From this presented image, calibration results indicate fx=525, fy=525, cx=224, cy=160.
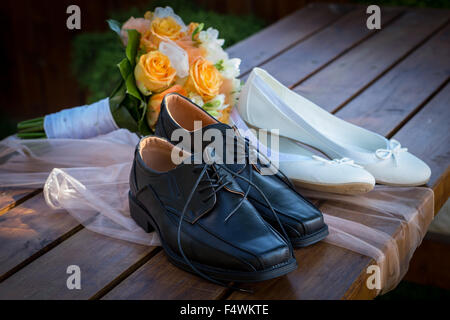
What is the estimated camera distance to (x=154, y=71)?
1.29 metres

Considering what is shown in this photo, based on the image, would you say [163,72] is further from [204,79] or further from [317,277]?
[317,277]

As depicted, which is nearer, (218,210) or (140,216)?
(218,210)

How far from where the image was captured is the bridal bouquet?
1301 mm

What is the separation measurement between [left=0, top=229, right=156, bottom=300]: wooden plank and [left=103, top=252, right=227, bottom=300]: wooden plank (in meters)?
0.03

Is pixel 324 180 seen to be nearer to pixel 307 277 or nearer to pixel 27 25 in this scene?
pixel 307 277

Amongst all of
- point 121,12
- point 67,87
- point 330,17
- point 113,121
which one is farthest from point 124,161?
point 67,87

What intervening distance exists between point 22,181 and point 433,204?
0.99 m

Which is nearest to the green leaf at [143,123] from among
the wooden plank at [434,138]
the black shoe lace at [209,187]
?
the black shoe lace at [209,187]

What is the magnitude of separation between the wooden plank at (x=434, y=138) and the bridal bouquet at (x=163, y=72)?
489 mm

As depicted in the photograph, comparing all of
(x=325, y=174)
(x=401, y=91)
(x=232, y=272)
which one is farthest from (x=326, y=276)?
(x=401, y=91)

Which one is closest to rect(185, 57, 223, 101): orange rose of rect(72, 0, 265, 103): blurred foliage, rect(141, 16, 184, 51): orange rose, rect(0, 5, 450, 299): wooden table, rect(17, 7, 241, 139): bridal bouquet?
rect(17, 7, 241, 139): bridal bouquet

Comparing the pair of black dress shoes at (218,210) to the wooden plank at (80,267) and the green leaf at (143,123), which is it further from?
the green leaf at (143,123)

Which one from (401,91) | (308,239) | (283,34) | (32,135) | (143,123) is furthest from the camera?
(283,34)

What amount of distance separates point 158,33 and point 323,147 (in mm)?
506
